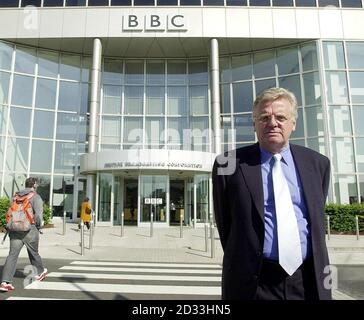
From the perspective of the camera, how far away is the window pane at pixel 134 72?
23.9 metres

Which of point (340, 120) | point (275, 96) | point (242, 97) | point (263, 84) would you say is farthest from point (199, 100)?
point (275, 96)

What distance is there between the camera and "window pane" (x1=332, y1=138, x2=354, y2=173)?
19.7m

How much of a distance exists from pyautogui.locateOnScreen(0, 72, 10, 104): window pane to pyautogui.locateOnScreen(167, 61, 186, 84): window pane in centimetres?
993

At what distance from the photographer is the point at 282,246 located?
200cm

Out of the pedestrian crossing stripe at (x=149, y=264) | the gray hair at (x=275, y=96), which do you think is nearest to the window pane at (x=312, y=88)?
the pedestrian crossing stripe at (x=149, y=264)

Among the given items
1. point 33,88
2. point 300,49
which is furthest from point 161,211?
point 300,49

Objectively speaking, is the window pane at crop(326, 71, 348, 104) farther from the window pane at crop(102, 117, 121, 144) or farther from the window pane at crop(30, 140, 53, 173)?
the window pane at crop(30, 140, 53, 173)

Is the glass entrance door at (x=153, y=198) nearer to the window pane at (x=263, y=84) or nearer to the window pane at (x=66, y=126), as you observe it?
the window pane at (x=66, y=126)

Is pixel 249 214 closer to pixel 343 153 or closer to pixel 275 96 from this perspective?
A: pixel 275 96

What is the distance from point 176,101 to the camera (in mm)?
23516

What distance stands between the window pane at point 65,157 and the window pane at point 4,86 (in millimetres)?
3992

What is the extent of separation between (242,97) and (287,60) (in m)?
3.49
